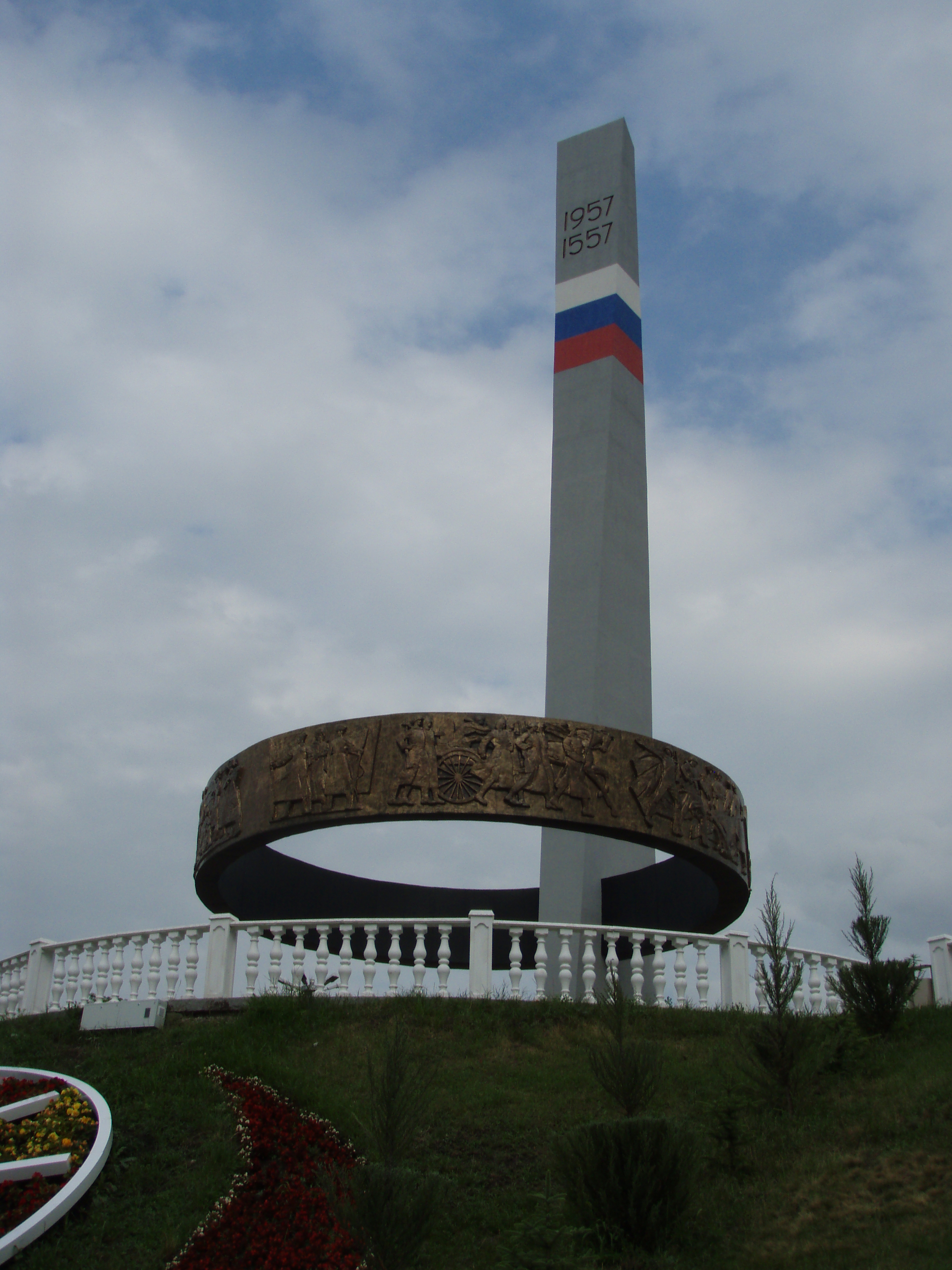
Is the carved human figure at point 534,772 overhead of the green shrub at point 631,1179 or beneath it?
overhead

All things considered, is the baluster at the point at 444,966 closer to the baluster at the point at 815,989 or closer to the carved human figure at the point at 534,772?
the carved human figure at the point at 534,772

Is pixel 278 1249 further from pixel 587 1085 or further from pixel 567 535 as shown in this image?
pixel 567 535

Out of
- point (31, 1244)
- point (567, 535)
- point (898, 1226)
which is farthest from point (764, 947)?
point (567, 535)

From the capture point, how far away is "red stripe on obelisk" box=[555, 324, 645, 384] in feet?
76.6

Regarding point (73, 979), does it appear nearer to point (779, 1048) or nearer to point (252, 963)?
point (252, 963)

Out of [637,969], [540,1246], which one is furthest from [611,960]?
[540,1246]

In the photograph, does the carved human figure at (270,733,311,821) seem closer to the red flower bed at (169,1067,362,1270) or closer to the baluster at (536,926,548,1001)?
the baluster at (536,926,548,1001)

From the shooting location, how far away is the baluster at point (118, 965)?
12930 mm

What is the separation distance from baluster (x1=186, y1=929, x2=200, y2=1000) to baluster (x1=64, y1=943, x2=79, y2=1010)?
4.84 feet

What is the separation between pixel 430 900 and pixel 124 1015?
31.8 ft

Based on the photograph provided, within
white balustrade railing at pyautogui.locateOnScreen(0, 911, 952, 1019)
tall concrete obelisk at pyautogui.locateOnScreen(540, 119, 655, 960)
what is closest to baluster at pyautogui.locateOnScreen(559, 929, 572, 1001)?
white balustrade railing at pyautogui.locateOnScreen(0, 911, 952, 1019)

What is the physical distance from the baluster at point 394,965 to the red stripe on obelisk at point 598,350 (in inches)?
553

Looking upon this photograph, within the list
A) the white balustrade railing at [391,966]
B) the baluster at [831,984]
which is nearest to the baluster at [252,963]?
the white balustrade railing at [391,966]

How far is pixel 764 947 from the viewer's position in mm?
13047
